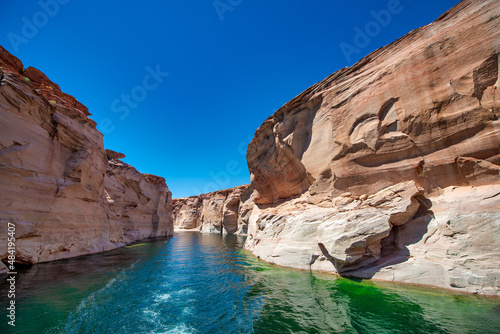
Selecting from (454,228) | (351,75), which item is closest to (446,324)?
(454,228)

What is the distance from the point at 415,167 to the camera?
9.93 m

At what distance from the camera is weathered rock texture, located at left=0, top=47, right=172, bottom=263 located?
38.9 feet

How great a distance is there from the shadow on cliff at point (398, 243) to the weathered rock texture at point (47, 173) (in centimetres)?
1764

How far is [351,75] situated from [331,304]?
1317cm

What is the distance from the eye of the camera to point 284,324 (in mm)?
5859

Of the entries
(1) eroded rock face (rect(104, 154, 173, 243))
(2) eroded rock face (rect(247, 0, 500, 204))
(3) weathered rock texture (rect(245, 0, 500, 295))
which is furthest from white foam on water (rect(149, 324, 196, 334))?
(1) eroded rock face (rect(104, 154, 173, 243))

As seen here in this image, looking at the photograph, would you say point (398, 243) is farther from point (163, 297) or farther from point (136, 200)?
point (136, 200)

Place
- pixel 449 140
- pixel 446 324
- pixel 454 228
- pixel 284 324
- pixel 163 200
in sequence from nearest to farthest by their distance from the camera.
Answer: pixel 446 324 → pixel 284 324 → pixel 454 228 → pixel 449 140 → pixel 163 200

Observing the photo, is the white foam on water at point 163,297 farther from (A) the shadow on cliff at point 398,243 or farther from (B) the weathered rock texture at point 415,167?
(A) the shadow on cliff at point 398,243

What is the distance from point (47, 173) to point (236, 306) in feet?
52.3

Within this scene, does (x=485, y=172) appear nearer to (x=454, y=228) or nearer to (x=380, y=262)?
(x=454, y=228)

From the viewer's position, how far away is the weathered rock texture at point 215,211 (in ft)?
165

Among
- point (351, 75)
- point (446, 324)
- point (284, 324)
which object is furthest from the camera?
point (351, 75)

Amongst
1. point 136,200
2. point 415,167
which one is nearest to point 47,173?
point 136,200
